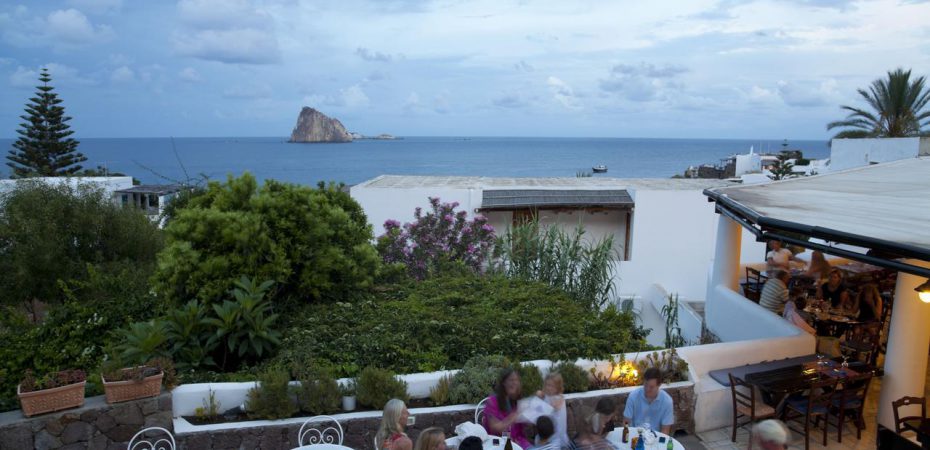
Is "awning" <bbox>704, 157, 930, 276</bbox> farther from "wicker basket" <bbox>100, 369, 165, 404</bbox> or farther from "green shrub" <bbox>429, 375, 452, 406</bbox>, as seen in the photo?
"wicker basket" <bbox>100, 369, 165, 404</bbox>

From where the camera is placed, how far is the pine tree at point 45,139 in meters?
34.8

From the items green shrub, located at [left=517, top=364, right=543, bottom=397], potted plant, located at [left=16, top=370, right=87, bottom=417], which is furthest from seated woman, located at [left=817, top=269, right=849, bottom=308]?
potted plant, located at [left=16, top=370, right=87, bottom=417]

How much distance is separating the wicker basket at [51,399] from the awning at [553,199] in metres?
11.4

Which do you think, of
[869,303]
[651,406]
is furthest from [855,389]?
[869,303]

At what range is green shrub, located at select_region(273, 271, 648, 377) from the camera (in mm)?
6434

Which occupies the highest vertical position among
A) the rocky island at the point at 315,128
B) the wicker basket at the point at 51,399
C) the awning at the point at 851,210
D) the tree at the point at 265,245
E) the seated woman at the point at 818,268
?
the rocky island at the point at 315,128

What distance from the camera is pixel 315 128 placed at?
154m

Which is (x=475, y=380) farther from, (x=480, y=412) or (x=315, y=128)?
(x=315, y=128)

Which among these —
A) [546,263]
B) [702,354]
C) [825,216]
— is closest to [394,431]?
[702,354]

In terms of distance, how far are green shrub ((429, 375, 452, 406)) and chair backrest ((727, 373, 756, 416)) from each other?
275 cm

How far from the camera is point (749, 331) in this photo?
871 cm

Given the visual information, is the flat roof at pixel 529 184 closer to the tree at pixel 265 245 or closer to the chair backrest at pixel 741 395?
the tree at pixel 265 245

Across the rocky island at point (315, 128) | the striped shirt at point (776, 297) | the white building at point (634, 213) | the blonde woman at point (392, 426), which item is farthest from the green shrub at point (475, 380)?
the rocky island at point (315, 128)

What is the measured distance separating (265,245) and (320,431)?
2.61 metres
